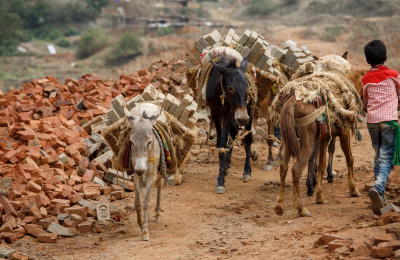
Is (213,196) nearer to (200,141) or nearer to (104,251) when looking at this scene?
(104,251)

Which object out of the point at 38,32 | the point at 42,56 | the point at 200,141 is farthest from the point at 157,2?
the point at 200,141

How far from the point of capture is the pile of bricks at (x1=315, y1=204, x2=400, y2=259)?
5152 mm

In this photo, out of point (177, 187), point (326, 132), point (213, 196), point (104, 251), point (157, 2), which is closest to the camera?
point (104, 251)

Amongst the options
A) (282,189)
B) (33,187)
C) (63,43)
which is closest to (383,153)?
(282,189)

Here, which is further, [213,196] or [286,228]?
[213,196]

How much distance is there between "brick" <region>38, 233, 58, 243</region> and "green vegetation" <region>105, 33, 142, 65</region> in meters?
34.5

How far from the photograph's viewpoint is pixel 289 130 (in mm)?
7195

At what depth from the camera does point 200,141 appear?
13180 mm

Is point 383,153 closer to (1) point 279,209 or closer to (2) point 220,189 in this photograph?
(1) point 279,209

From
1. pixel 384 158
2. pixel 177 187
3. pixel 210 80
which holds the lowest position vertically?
pixel 177 187

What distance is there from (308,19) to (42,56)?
76.6 ft

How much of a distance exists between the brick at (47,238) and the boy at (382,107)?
14.8 feet

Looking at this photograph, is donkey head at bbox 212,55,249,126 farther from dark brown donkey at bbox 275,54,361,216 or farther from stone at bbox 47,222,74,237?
stone at bbox 47,222,74,237

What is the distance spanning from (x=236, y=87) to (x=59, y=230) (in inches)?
148
